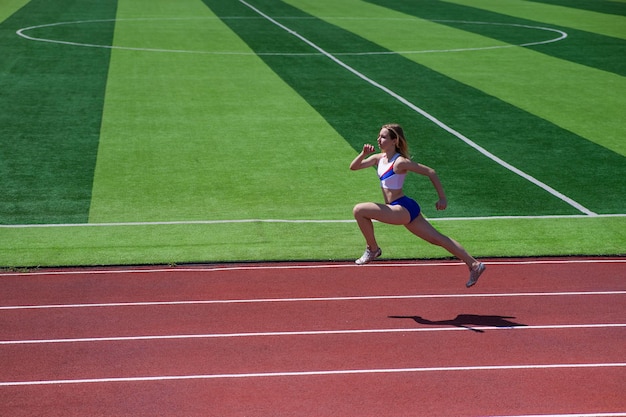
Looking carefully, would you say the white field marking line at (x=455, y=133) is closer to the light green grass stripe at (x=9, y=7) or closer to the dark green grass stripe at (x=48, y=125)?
the dark green grass stripe at (x=48, y=125)

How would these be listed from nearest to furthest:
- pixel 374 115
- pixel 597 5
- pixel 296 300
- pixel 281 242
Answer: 1. pixel 296 300
2. pixel 281 242
3. pixel 374 115
4. pixel 597 5

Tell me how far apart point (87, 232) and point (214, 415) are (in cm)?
631

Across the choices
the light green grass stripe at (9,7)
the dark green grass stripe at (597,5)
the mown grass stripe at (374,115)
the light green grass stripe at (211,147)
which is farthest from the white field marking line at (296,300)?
the dark green grass stripe at (597,5)

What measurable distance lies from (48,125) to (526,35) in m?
18.8

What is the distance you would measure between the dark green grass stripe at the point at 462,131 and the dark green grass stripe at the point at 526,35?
201 inches

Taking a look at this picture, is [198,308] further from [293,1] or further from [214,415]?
[293,1]

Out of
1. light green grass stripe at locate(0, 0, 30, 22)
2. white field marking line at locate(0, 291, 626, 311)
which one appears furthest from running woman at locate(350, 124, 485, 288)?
light green grass stripe at locate(0, 0, 30, 22)

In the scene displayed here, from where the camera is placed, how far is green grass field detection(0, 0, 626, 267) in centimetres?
1356

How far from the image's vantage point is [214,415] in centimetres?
795

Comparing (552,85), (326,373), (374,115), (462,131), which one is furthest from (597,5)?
(326,373)

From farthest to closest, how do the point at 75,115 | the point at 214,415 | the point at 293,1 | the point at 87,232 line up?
the point at 293,1
the point at 75,115
the point at 87,232
the point at 214,415

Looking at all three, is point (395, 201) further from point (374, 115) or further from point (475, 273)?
point (374, 115)

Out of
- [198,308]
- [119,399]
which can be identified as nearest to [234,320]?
[198,308]

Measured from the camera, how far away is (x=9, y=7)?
40.7m
